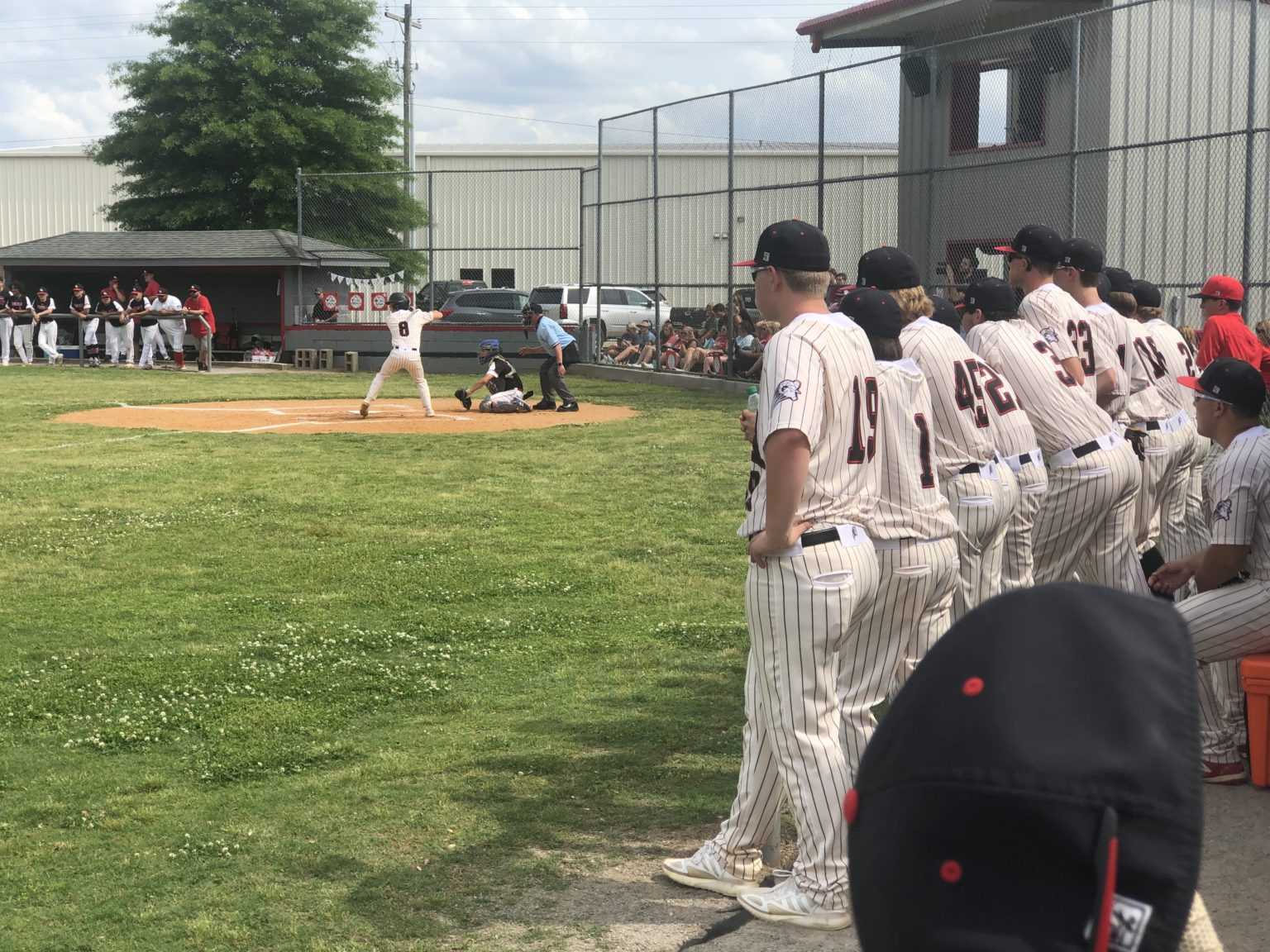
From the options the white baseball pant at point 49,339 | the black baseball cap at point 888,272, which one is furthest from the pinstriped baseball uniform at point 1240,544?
the white baseball pant at point 49,339

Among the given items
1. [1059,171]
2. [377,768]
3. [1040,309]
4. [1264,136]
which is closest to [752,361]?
[1059,171]

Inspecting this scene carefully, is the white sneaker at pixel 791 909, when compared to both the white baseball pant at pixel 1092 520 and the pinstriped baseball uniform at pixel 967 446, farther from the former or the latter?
the white baseball pant at pixel 1092 520

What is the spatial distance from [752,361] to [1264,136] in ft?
36.4

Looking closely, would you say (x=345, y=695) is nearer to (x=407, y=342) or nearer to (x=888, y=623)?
(x=888, y=623)

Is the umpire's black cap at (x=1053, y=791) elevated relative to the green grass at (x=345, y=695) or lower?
elevated

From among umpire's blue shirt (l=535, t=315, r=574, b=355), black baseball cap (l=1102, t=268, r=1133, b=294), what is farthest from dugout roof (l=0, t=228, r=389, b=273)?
black baseball cap (l=1102, t=268, r=1133, b=294)

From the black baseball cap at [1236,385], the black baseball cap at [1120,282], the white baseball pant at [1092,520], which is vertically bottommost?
the white baseball pant at [1092,520]

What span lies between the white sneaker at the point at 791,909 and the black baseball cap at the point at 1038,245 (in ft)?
11.8

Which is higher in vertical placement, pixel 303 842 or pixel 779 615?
pixel 779 615

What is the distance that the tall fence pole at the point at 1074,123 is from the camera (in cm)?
1565

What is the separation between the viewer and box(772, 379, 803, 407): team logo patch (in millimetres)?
3949

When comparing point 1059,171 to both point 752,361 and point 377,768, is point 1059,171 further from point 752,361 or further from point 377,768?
point 377,768

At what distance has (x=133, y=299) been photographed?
31.4m

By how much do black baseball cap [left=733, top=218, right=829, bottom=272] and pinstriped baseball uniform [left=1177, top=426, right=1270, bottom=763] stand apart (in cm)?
195
